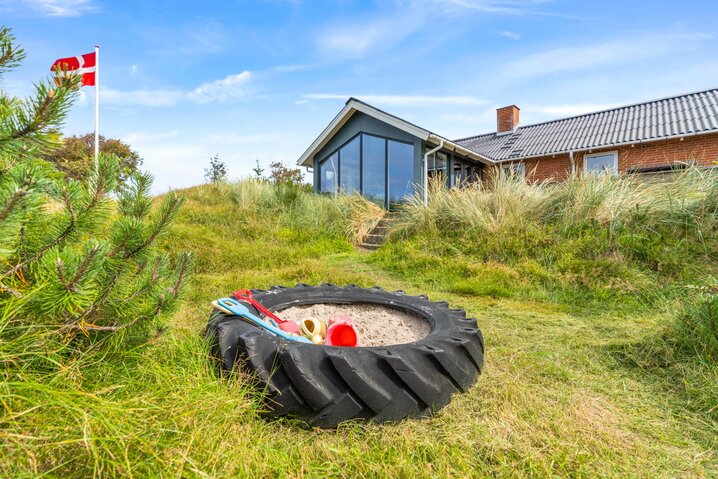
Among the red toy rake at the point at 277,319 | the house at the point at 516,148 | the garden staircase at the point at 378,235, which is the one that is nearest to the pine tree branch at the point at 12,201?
the red toy rake at the point at 277,319

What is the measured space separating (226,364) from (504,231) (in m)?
5.08

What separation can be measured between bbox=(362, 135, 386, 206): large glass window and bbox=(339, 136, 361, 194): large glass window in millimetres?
381

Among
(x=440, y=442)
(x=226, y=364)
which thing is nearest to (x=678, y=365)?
(x=440, y=442)

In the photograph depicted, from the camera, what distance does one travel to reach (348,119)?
42.3 ft

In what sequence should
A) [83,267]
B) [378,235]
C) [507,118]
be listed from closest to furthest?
[83,267] → [378,235] → [507,118]

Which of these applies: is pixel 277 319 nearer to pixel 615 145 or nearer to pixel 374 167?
pixel 374 167

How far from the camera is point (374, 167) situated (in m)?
11.9

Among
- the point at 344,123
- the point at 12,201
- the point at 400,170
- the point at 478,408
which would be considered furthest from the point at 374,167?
the point at 12,201

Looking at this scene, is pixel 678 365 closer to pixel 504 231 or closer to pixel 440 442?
pixel 440 442

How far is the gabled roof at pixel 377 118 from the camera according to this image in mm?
9898

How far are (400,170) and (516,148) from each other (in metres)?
7.59

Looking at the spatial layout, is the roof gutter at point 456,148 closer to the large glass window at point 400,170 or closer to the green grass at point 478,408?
the large glass window at point 400,170

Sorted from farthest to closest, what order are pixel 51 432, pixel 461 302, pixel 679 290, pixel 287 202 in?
pixel 287 202
pixel 461 302
pixel 679 290
pixel 51 432

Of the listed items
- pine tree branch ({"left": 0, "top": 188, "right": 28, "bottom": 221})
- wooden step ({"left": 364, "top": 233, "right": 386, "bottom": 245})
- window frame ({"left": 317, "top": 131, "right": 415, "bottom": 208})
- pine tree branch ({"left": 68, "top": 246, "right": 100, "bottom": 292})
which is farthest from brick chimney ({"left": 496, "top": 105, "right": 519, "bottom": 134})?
pine tree branch ({"left": 0, "top": 188, "right": 28, "bottom": 221})
